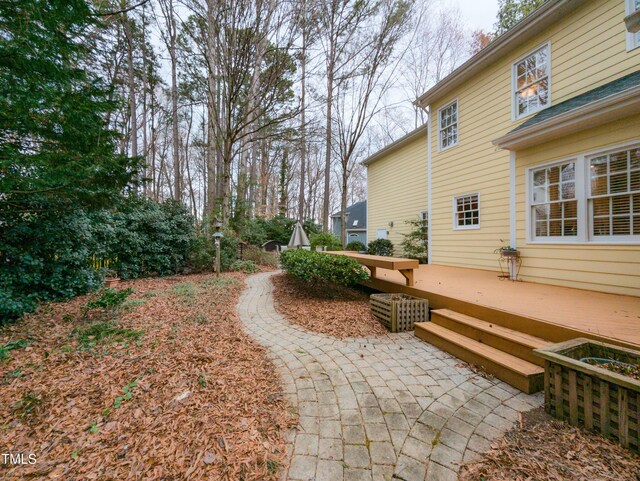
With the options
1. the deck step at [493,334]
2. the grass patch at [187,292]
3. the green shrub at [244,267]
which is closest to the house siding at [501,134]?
the deck step at [493,334]

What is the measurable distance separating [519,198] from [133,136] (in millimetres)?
16136

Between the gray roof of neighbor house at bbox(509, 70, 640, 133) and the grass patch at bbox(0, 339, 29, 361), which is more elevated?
the gray roof of neighbor house at bbox(509, 70, 640, 133)

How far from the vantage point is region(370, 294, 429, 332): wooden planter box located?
3.90m

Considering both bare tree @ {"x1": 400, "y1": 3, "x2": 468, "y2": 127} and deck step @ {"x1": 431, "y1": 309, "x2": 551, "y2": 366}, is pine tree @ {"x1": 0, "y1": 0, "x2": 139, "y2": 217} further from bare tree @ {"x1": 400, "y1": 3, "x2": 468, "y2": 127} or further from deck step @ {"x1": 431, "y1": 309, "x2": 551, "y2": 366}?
bare tree @ {"x1": 400, "y1": 3, "x2": 468, "y2": 127}

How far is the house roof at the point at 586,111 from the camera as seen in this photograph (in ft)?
11.9

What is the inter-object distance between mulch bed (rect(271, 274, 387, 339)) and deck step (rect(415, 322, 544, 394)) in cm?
75

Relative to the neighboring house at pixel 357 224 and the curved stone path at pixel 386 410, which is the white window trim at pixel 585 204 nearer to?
the curved stone path at pixel 386 410

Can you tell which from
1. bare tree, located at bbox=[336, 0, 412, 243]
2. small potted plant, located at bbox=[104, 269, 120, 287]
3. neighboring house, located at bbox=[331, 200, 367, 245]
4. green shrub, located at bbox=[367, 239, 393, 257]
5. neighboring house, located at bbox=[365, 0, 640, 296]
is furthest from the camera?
neighboring house, located at bbox=[331, 200, 367, 245]

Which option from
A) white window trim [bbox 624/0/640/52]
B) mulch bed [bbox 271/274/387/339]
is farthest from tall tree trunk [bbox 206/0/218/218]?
white window trim [bbox 624/0/640/52]

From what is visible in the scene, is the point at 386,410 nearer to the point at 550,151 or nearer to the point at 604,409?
the point at 604,409

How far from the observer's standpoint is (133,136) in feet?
41.4

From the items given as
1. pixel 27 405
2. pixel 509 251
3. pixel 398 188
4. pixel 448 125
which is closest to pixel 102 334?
pixel 27 405

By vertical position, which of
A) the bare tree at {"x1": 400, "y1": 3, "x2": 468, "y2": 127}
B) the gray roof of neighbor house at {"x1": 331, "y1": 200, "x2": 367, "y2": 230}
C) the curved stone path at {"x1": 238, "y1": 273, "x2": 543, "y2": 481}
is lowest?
the curved stone path at {"x1": 238, "y1": 273, "x2": 543, "y2": 481}

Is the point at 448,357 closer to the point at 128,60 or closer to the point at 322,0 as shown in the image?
the point at 322,0
